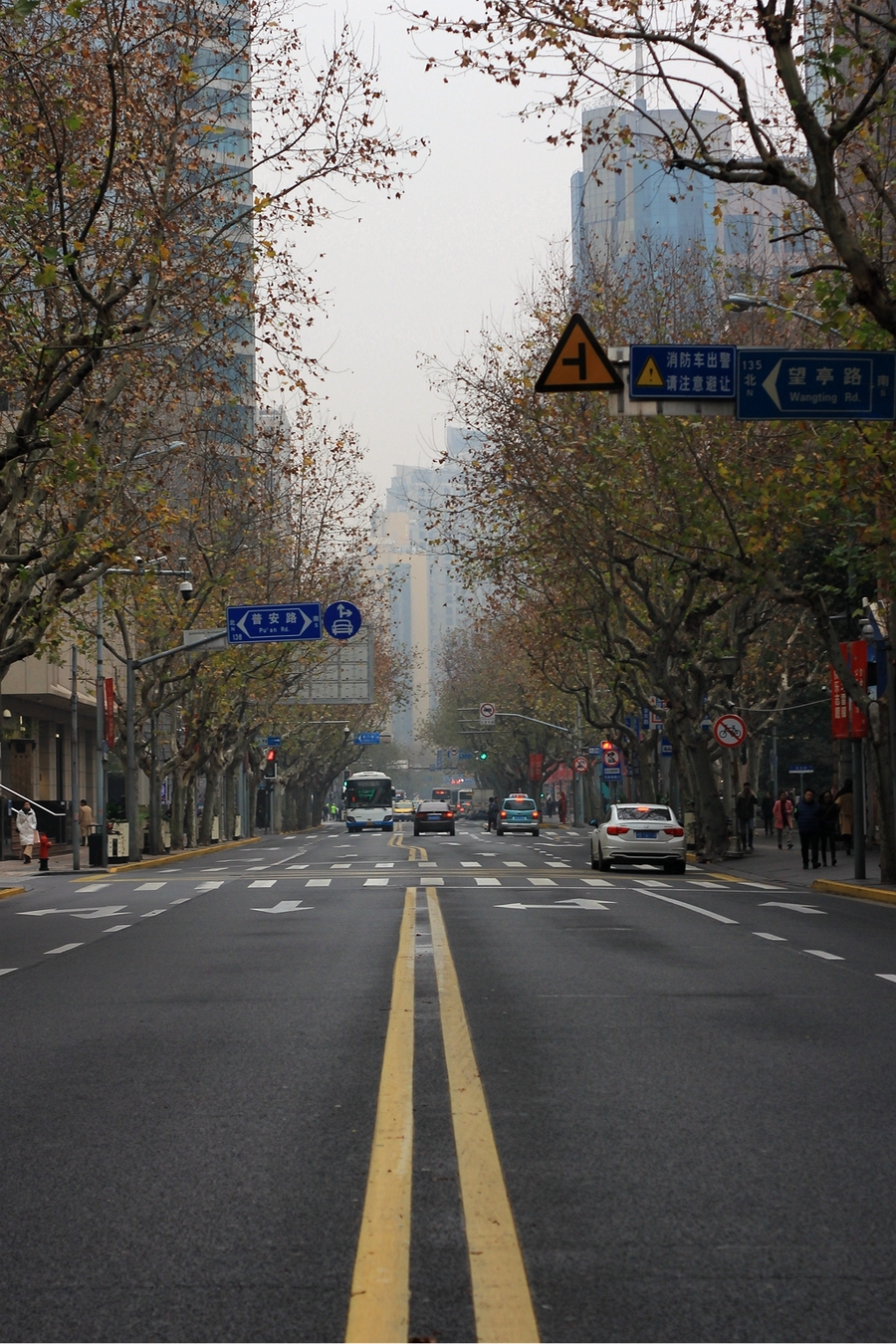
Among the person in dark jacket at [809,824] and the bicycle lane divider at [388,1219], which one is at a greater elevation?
the person in dark jacket at [809,824]

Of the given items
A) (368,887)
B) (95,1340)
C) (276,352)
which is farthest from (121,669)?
(95,1340)

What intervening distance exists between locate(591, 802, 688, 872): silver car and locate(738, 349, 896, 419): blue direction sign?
15.7 metres

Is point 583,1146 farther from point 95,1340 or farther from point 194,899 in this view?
point 194,899

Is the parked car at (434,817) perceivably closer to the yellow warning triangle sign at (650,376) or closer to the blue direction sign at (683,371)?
the blue direction sign at (683,371)

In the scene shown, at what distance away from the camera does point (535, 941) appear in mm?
16359

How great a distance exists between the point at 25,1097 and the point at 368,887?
19.9 m

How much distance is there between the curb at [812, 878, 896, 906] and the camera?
24.0m

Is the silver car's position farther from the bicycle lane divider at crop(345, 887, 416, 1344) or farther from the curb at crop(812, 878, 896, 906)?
the bicycle lane divider at crop(345, 887, 416, 1344)

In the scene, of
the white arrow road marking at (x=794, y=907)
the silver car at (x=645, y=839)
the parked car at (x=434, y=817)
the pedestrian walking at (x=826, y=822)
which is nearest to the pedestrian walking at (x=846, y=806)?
the pedestrian walking at (x=826, y=822)

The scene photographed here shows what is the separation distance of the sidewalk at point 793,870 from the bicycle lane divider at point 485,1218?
16915 millimetres

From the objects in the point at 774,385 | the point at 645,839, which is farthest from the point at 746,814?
the point at 774,385

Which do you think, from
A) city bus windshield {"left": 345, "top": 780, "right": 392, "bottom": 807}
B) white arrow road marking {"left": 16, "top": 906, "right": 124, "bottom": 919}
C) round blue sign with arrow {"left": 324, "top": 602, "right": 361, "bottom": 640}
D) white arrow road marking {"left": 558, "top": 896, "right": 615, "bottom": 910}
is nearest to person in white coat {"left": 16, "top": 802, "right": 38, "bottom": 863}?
round blue sign with arrow {"left": 324, "top": 602, "right": 361, "bottom": 640}

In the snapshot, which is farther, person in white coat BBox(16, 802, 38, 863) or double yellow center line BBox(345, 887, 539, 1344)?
person in white coat BBox(16, 802, 38, 863)

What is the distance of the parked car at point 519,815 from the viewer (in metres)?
74.4
